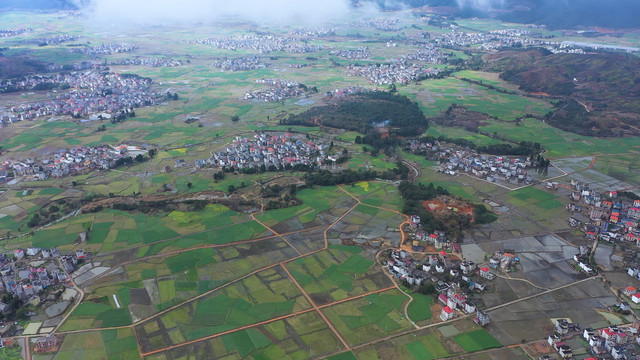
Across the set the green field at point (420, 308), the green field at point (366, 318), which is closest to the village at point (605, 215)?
the green field at point (420, 308)

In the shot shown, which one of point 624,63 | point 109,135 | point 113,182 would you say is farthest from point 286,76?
point 624,63

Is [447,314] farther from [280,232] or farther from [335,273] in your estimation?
[280,232]

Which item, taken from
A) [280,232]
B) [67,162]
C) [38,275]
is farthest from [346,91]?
[38,275]

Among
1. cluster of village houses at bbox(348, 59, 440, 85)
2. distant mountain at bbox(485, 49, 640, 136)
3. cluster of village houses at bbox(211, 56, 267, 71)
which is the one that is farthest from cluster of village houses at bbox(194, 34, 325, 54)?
distant mountain at bbox(485, 49, 640, 136)

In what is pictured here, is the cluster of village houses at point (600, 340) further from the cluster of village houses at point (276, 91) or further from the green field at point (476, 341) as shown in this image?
the cluster of village houses at point (276, 91)

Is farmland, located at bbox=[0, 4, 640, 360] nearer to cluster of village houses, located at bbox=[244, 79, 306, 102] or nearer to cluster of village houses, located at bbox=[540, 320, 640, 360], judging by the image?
cluster of village houses, located at bbox=[540, 320, 640, 360]

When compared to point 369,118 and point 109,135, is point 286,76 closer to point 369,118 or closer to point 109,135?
point 369,118
